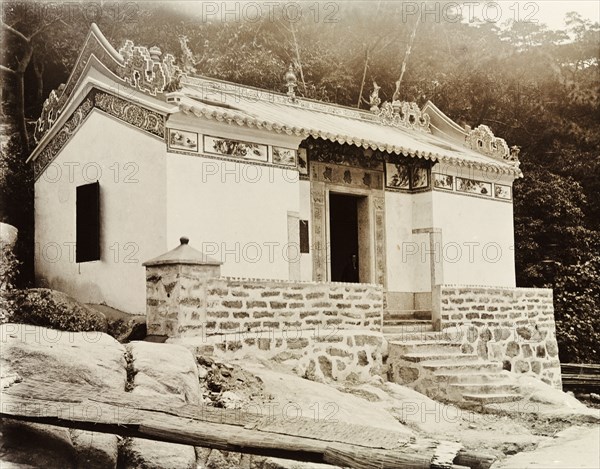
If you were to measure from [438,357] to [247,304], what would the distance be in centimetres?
258

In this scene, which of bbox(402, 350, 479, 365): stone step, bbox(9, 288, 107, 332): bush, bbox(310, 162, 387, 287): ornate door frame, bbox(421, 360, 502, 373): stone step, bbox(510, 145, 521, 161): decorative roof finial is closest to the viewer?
bbox(9, 288, 107, 332): bush

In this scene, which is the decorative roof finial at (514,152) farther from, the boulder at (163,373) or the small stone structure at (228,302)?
the boulder at (163,373)

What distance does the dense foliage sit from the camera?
9469 mm

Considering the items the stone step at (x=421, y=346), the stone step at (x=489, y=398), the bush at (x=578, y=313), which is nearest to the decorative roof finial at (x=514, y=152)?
the bush at (x=578, y=313)

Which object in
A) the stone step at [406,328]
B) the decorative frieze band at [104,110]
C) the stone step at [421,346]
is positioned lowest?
the stone step at [421,346]

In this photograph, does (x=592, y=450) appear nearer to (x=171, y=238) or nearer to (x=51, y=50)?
(x=171, y=238)

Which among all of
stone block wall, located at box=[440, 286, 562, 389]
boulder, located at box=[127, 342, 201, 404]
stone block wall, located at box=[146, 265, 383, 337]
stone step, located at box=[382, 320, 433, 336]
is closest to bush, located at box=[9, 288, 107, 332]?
stone block wall, located at box=[146, 265, 383, 337]

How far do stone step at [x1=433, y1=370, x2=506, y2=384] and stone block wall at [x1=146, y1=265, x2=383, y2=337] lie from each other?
0.98m

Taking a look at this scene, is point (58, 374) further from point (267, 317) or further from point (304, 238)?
point (304, 238)

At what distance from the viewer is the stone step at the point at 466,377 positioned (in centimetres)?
924

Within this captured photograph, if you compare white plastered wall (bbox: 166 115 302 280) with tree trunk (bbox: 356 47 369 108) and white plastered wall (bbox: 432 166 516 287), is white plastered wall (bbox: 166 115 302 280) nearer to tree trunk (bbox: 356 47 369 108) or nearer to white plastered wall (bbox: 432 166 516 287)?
tree trunk (bbox: 356 47 369 108)

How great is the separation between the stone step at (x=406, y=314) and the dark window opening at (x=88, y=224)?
4275 millimetres

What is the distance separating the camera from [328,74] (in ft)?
48.1

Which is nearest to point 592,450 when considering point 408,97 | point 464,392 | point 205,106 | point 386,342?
point 464,392
